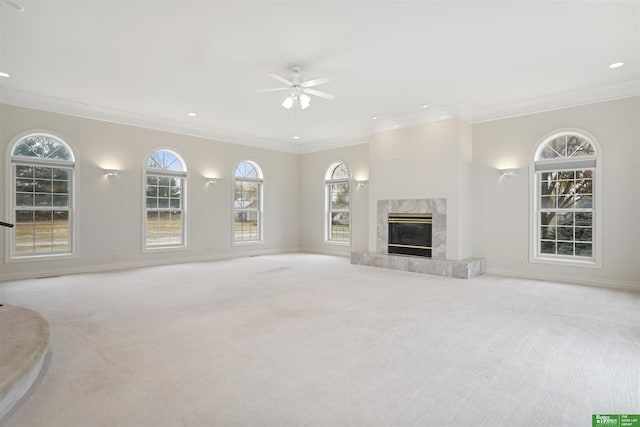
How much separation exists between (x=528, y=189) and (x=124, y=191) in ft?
26.5

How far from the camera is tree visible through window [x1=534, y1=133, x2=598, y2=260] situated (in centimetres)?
573

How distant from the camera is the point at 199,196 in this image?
26.7 feet

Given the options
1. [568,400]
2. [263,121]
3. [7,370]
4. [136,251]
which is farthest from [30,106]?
[568,400]

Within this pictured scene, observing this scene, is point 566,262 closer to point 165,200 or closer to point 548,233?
point 548,233

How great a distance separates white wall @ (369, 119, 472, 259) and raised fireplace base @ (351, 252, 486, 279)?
0.35 metres

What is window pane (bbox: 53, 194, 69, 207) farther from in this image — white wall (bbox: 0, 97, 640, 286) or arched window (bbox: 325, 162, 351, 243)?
arched window (bbox: 325, 162, 351, 243)

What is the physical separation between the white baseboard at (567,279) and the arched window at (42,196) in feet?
27.6

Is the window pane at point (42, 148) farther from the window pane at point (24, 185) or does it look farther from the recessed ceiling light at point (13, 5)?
the recessed ceiling light at point (13, 5)

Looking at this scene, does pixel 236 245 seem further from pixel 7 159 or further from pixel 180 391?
pixel 180 391

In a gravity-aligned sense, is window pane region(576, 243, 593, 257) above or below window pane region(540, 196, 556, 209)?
below

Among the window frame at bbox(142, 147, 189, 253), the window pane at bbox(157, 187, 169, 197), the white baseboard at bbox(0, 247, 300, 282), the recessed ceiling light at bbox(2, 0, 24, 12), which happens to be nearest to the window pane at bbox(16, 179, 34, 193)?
the white baseboard at bbox(0, 247, 300, 282)

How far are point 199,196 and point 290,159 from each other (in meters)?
3.15

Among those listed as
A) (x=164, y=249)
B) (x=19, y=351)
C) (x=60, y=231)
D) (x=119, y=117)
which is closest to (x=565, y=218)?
(x=19, y=351)

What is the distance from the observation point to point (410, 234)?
24.1 ft
